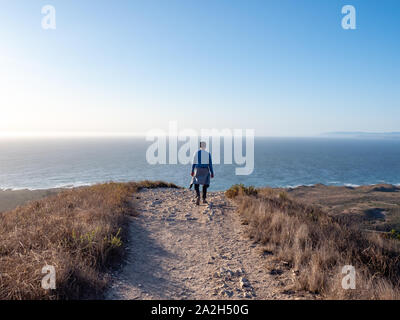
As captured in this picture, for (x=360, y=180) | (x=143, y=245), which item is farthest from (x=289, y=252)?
(x=360, y=180)

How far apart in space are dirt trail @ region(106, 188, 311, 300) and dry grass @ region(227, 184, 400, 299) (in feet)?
1.16

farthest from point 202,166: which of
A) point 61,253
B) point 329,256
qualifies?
point 61,253

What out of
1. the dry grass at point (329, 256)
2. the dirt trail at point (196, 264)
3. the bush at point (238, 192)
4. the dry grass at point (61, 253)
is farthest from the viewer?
the bush at point (238, 192)

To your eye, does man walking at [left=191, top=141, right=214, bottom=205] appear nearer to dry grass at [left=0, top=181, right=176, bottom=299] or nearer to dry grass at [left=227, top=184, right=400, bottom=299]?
dry grass at [left=227, top=184, right=400, bottom=299]

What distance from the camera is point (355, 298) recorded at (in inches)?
141

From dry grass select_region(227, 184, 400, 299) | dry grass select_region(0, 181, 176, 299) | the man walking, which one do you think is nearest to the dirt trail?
dry grass select_region(227, 184, 400, 299)

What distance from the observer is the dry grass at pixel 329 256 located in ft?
12.8

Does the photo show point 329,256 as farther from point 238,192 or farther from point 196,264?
point 238,192

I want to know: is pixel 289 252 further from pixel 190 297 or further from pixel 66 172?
pixel 66 172

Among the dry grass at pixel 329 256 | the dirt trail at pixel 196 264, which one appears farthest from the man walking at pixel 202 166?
the dry grass at pixel 329 256

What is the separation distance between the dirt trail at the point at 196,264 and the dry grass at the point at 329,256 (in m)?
0.35

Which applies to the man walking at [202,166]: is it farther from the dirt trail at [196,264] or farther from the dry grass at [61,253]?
the dry grass at [61,253]
